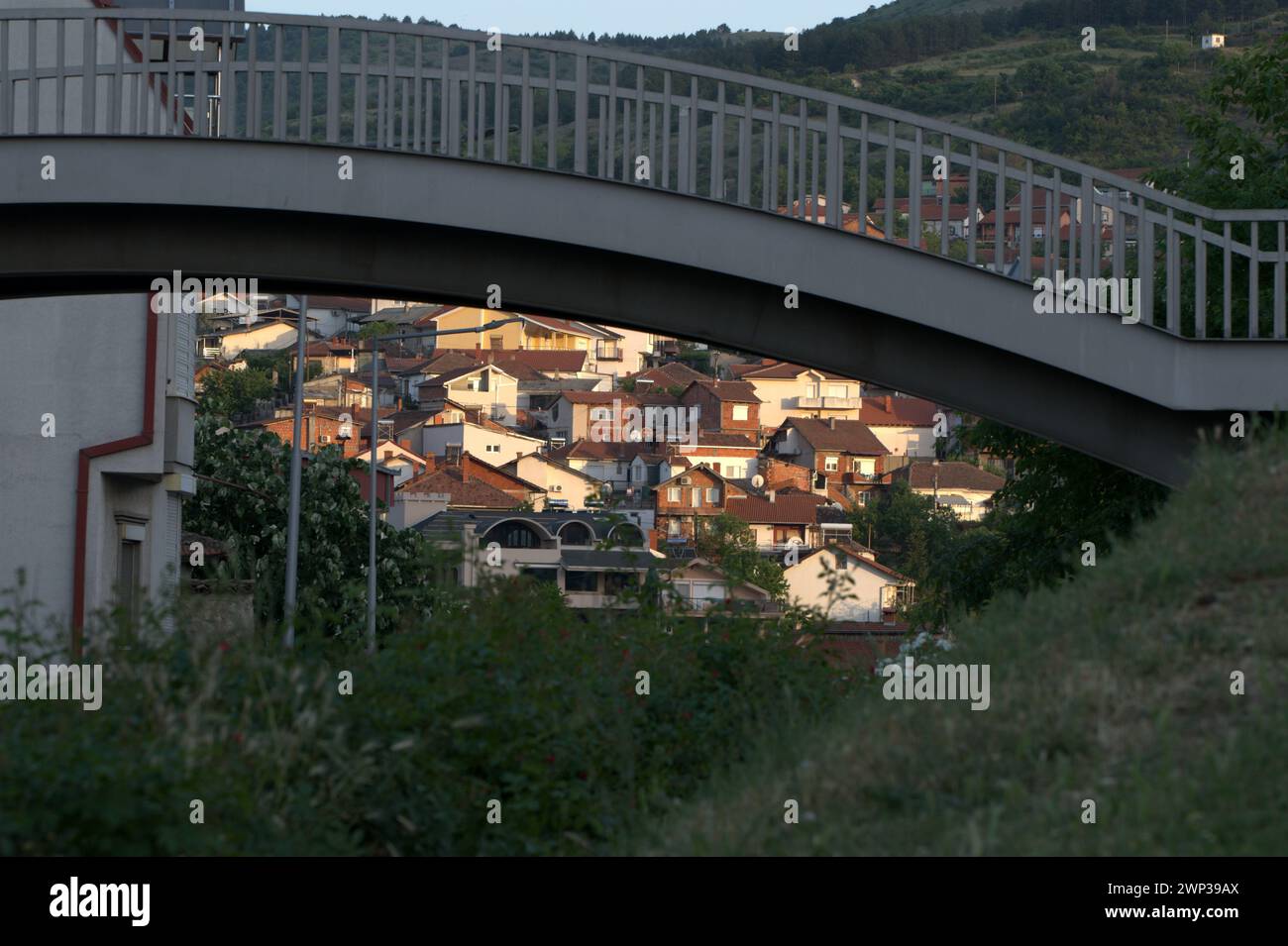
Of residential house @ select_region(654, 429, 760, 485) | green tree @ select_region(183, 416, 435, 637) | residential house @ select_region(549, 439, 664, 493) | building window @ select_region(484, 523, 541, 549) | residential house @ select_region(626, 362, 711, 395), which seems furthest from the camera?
residential house @ select_region(626, 362, 711, 395)

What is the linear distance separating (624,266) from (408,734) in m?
6.22

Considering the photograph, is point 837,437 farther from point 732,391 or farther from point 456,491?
point 456,491

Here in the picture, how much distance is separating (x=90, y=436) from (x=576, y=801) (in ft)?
56.3

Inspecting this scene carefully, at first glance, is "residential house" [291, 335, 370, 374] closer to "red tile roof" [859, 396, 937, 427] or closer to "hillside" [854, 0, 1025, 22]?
Answer: "red tile roof" [859, 396, 937, 427]

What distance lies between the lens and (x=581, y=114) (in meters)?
12.1

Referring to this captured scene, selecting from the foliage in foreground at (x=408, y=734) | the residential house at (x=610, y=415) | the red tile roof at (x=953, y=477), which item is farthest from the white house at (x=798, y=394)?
the foliage in foreground at (x=408, y=734)

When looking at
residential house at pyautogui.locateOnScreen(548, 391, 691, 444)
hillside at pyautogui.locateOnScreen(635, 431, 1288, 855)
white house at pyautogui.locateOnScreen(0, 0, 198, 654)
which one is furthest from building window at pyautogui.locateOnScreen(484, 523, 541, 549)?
hillside at pyautogui.locateOnScreen(635, 431, 1288, 855)

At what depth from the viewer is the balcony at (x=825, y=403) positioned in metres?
171

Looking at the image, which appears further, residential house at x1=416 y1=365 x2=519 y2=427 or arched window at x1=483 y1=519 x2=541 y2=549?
residential house at x1=416 y1=365 x2=519 y2=427

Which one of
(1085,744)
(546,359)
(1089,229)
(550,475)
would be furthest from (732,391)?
(1085,744)

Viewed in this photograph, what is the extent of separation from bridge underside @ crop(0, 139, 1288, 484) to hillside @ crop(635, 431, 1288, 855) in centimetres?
420

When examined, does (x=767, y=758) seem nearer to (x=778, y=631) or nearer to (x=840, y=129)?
(x=778, y=631)

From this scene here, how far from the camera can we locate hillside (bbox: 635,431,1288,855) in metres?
5.65

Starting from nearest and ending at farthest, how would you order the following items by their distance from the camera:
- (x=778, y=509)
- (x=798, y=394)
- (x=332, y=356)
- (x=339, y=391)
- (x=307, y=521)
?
(x=307, y=521), (x=778, y=509), (x=339, y=391), (x=332, y=356), (x=798, y=394)
